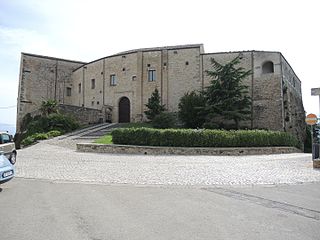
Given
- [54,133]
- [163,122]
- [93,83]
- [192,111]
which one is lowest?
[54,133]

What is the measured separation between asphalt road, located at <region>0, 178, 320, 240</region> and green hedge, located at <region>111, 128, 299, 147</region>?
9470 millimetres

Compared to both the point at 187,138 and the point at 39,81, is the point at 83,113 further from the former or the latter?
the point at 187,138

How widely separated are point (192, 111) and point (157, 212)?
71.9ft

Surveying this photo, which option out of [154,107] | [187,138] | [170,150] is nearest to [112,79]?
[154,107]

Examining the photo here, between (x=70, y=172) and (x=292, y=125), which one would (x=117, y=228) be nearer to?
(x=70, y=172)

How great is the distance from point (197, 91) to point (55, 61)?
23200mm

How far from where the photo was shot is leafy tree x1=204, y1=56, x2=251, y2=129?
2451 cm

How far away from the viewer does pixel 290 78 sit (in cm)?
3219

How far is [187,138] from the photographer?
1686cm

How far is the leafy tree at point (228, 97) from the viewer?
24508 mm

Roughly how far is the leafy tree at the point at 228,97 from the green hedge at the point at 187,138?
6.51 metres

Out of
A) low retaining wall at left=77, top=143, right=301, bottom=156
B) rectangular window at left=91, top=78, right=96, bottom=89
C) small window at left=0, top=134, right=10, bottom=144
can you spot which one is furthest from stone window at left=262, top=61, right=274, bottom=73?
small window at left=0, top=134, right=10, bottom=144

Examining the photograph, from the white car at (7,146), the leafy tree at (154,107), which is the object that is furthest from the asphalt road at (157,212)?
the leafy tree at (154,107)

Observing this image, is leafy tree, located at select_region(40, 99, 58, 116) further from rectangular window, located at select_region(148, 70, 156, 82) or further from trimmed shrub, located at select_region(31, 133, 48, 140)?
rectangular window, located at select_region(148, 70, 156, 82)
